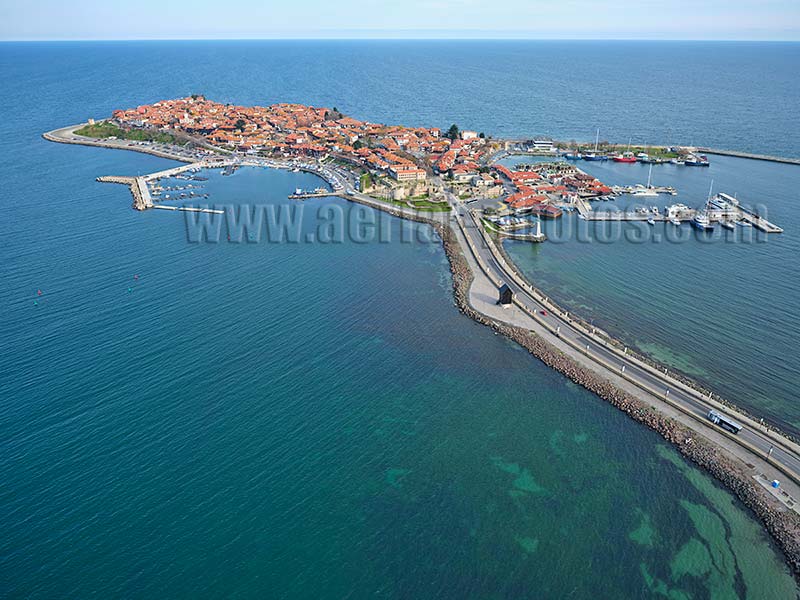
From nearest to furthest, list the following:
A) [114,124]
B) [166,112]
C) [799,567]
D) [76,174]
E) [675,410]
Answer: [799,567], [675,410], [76,174], [114,124], [166,112]

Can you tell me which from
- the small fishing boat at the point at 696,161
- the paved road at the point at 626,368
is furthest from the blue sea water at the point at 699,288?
the small fishing boat at the point at 696,161

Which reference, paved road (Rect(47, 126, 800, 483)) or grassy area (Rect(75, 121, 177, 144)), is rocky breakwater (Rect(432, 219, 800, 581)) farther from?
grassy area (Rect(75, 121, 177, 144))

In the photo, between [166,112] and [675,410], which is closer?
[675,410]

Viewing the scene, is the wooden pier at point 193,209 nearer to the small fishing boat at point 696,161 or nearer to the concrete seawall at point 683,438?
the concrete seawall at point 683,438

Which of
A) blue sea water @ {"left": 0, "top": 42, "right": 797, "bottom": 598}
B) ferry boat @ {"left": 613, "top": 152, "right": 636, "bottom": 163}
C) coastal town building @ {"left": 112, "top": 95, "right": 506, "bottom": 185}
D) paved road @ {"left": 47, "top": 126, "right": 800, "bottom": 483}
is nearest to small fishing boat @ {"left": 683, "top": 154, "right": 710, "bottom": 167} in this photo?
ferry boat @ {"left": 613, "top": 152, "right": 636, "bottom": 163}

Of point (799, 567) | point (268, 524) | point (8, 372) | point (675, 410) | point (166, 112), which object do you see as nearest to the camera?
point (799, 567)

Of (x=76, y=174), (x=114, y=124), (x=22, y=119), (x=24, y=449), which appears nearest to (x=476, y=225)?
(x=24, y=449)

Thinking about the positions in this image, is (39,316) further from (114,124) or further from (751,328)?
(114,124)

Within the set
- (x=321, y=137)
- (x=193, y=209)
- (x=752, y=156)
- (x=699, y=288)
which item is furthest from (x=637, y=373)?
(x=321, y=137)
